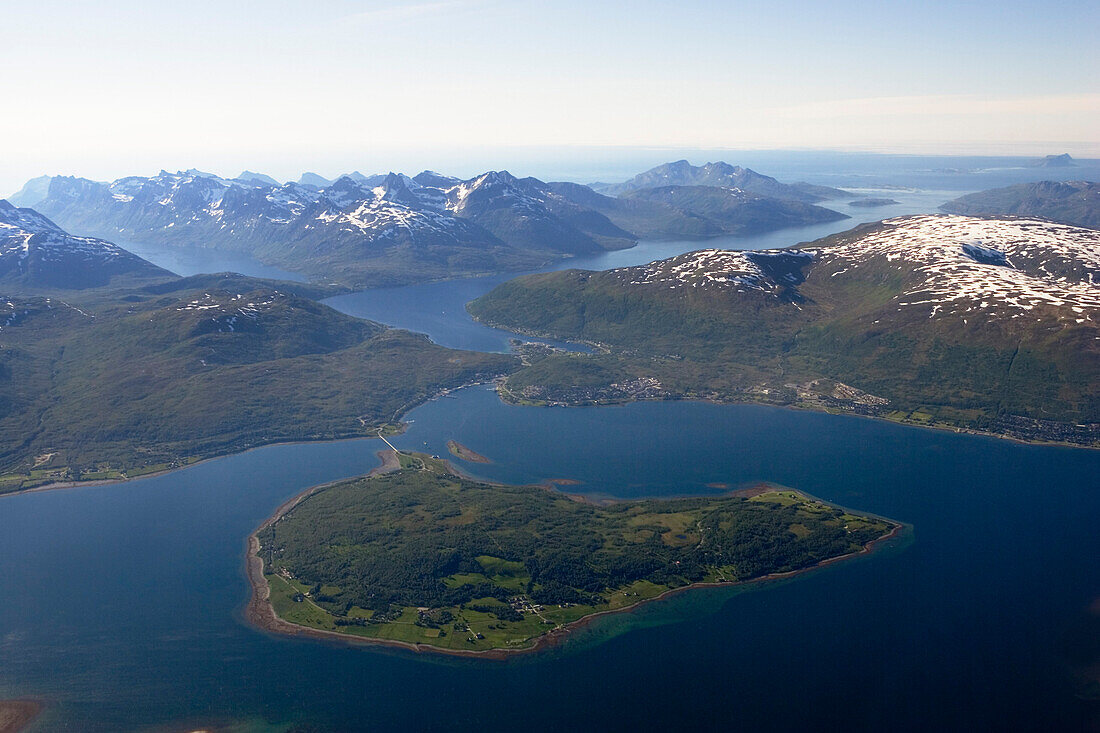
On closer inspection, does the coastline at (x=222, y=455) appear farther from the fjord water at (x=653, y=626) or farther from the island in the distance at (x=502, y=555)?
the island in the distance at (x=502, y=555)

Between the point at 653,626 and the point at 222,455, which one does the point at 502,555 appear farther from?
the point at 222,455

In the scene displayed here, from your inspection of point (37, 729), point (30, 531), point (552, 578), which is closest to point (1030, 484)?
point (552, 578)

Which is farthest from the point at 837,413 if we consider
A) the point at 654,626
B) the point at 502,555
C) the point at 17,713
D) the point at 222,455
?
the point at 17,713

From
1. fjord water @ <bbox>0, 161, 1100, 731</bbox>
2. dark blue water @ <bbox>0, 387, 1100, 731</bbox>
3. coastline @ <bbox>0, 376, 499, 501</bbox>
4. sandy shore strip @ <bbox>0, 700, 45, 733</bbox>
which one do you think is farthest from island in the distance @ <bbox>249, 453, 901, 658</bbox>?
coastline @ <bbox>0, 376, 499, 501</bbox>

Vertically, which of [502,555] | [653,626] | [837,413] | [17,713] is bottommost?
[17,713]

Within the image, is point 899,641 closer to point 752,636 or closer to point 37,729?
point 752,636

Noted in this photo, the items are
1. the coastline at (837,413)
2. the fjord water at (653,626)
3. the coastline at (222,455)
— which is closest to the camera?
the fjord water at (653,626)

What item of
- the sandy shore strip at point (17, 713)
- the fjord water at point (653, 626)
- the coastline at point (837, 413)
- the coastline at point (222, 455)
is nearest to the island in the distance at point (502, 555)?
the fjord water at point (653, 626)
